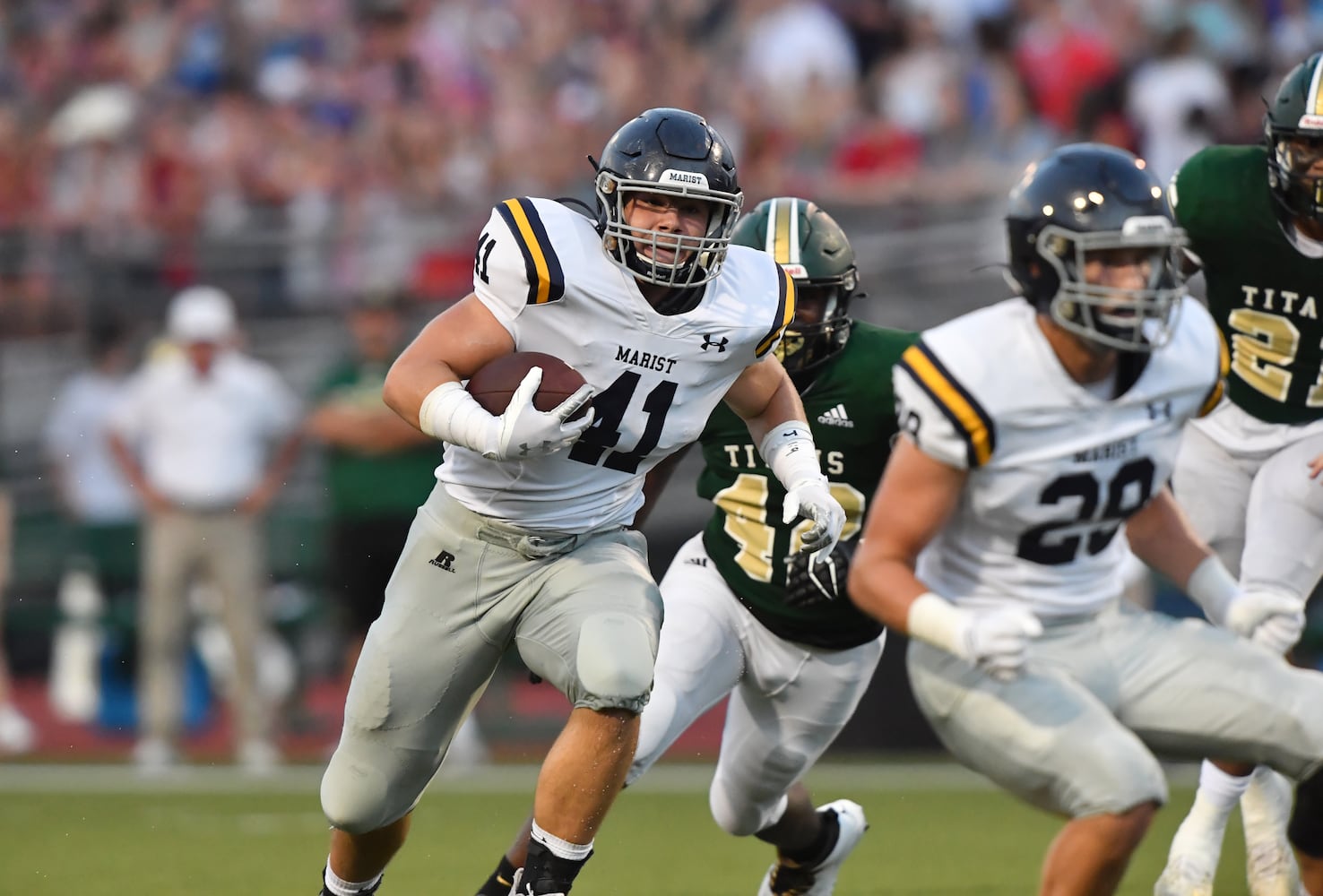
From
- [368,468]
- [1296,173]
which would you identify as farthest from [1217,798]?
[368,468]

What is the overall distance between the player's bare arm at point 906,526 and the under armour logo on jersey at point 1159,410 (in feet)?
1.33

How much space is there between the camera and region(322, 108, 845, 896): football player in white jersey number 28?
13.6 feet

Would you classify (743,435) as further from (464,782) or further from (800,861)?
Answer: (464,782)

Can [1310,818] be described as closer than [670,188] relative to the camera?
No

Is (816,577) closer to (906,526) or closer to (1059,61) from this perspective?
(906,526)

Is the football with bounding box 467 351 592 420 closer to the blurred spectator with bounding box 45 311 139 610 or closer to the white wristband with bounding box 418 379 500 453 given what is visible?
the white wristband with bounding box 418 379 500 453

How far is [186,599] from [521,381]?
5.09 m

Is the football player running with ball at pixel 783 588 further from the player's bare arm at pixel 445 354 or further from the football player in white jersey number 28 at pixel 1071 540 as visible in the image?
the football player in white jersey number 28 at pixel 1071 540

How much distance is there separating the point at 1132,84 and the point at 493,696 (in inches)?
173

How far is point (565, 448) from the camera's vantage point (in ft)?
13.8

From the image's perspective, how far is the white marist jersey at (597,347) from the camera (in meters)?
4.16

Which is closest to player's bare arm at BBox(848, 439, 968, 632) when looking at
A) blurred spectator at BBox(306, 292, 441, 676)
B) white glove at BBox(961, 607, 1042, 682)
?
white glove at BBox(961, 607, 1042, 682)

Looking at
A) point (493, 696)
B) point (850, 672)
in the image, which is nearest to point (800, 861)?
point (850, 672)

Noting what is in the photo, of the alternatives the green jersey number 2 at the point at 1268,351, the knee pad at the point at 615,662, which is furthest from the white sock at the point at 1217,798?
the knee pad at the point at 615,662
